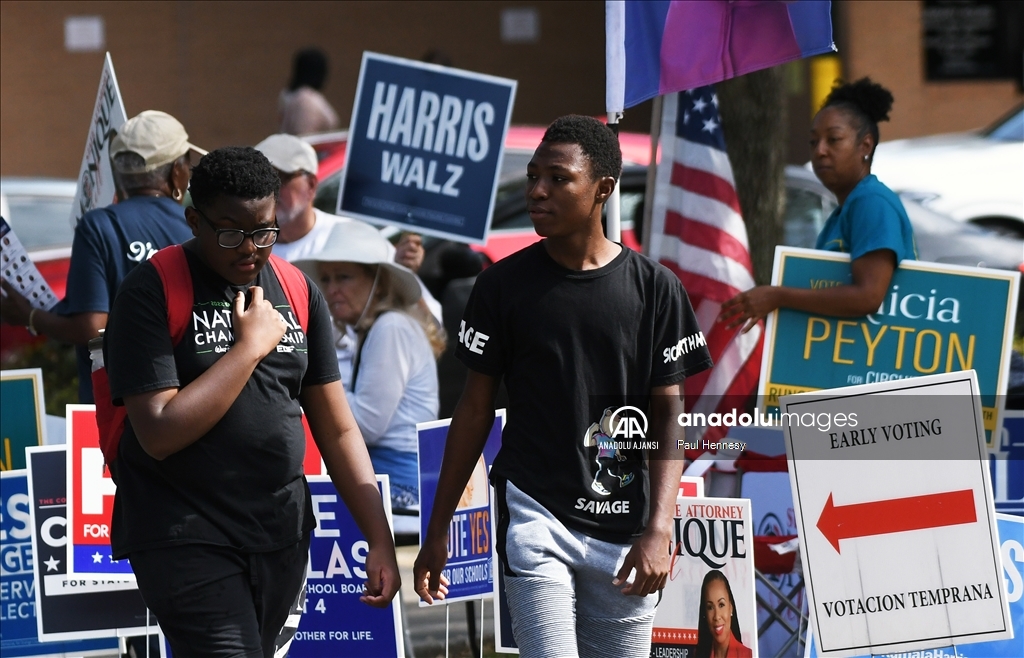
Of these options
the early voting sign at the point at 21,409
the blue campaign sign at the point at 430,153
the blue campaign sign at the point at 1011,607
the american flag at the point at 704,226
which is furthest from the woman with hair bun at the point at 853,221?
the early voting sign at the point at 21,409

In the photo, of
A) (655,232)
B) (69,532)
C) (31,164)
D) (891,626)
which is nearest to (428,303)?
(655,232)

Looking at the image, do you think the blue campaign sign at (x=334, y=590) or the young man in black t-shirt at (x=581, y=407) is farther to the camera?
the blue campaign sign at (x=334, y=590)

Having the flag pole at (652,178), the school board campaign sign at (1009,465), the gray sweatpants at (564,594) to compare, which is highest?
the flag pole at (652,178)

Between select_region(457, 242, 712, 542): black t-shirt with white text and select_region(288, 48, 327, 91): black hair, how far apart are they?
8535 millimetres

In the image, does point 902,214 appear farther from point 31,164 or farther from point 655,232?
point 31,164

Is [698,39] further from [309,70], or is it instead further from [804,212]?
[309,70]

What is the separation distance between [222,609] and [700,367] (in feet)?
4.83

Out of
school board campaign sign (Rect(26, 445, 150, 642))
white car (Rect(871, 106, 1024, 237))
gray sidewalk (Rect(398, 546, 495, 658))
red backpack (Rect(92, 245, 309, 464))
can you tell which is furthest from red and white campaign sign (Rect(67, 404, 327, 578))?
white car (Rect(871, 106, 1024, 237))

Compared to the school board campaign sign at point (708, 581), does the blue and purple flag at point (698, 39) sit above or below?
above

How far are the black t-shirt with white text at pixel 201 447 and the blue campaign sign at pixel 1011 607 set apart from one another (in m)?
2.17

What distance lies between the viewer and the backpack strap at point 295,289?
152 inches

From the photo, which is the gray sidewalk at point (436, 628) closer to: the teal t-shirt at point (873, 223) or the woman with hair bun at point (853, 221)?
the woman with hair bun at point (853, 221)

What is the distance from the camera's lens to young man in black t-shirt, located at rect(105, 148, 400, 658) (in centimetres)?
358

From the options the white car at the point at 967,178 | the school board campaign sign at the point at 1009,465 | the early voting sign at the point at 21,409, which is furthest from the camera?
the white car at the point at 967,178
